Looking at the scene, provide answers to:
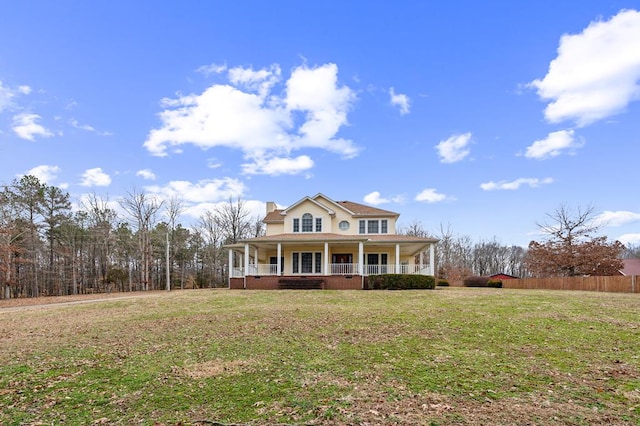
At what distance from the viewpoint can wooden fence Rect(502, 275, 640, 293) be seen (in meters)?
20.6

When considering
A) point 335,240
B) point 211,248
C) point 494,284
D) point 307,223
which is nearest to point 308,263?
point 307,223

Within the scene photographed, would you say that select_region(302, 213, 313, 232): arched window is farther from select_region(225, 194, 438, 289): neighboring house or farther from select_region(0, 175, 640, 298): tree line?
select_region(0, 175, 640, 298): tree line

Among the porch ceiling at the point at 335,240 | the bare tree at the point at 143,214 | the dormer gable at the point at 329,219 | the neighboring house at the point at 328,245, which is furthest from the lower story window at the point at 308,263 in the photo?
the bare tree at the point at 143,214

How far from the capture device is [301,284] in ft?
73.5

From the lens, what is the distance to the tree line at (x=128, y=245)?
103 feet

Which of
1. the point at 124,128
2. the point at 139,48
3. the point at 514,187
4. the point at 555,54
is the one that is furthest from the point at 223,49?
the point at 514,187

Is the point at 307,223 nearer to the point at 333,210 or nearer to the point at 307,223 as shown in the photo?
the point at 307,223

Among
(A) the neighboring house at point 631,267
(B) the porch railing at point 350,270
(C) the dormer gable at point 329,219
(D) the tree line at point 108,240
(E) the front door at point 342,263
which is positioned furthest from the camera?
(A) the neighboring house at point 631,267

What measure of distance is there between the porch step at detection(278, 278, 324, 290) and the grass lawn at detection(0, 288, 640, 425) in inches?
483

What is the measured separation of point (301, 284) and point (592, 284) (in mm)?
17781

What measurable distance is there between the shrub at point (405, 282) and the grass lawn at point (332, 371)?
11.1 metres

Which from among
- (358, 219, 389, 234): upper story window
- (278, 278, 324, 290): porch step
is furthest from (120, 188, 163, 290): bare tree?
(358, 219, 389, 234): upper story window

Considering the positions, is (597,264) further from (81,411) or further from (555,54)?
(81,411)

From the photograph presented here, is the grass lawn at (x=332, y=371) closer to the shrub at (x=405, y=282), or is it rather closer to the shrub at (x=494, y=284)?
the shrub at (x=405, y=282)
